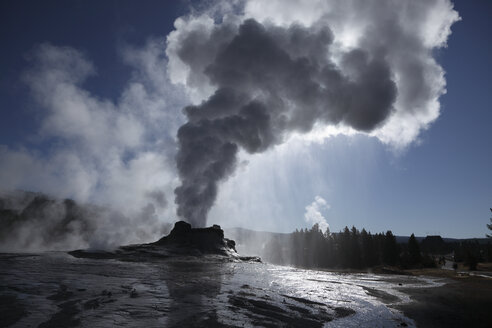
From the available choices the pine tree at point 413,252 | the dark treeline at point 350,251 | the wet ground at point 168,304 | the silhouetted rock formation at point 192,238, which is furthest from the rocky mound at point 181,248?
the pine tree at point 413,252

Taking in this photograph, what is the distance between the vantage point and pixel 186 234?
49.1 metres

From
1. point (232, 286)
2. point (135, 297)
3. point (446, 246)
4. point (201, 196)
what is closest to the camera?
point (135, 297)

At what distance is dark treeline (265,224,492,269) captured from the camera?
68875mm

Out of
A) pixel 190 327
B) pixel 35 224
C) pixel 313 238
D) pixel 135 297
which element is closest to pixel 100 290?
pixel 135 297

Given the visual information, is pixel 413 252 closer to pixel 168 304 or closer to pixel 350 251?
pixel 350 251

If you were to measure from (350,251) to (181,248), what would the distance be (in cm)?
5328

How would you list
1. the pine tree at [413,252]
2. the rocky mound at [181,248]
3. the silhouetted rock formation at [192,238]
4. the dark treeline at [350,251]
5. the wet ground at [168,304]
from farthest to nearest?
the dark treeline at [350,251], the pine tree at [413,252], the silhouetted rock formation at [192,238], the rocky mound at [181,248], the wet ground at [168,304]

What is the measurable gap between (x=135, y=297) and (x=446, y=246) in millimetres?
190840

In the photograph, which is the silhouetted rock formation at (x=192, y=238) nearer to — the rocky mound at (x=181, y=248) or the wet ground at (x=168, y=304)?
the rocky mound at (x=181, y=248)

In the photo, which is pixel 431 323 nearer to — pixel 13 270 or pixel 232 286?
pixel 232 286

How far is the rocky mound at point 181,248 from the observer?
3798 centimetres

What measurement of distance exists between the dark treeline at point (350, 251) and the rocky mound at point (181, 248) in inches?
1500

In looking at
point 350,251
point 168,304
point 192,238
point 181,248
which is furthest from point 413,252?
point 168,304

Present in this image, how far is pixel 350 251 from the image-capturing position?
77500 millimetres
